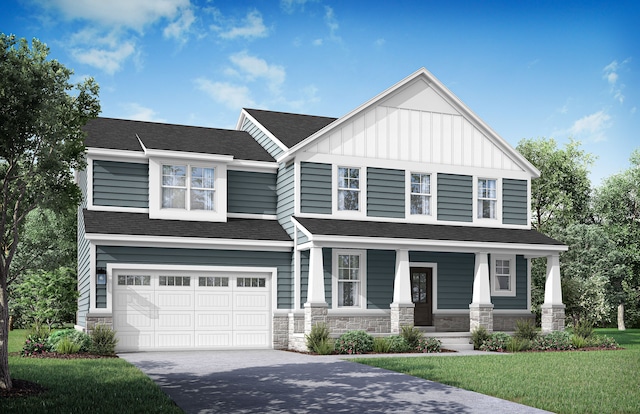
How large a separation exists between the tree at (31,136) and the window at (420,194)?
552 inches

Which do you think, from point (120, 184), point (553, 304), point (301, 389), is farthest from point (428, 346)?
point (120, 184)

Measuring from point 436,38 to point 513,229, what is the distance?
15.8 meters

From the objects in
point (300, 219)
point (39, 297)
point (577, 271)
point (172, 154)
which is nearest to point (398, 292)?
point (300, 219)

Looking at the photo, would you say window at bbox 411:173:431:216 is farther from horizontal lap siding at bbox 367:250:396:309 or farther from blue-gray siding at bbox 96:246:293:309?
blue-gray siding at bbox 96:246:293:309

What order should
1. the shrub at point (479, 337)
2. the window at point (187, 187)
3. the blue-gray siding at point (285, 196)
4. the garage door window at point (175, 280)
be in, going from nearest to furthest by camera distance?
the garage door window at point (175, 280) → the shrub at point (479, 337) → the window at point (187, 187) → the blue-gray siding at point (285, 196)

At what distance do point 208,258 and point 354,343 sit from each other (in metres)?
5.35

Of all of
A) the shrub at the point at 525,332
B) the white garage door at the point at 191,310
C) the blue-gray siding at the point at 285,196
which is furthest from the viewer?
the blue-gray siding at the point at 285,196

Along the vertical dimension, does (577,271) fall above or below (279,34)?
below

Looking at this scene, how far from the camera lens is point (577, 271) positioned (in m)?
38.8

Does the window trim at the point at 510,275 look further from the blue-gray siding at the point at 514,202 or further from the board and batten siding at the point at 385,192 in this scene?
the board and batten siding at the point at 385,192

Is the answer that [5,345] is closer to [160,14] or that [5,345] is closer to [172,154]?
[160,14]

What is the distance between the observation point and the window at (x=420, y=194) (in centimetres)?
2484

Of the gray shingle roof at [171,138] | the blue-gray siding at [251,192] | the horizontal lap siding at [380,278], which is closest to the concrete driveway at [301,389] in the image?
the horizontal lap siding at [380,278]

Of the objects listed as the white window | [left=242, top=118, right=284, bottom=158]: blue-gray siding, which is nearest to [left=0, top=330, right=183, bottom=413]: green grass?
[left=242, top=118, right=284, bottom=158]: blue-gray siding
